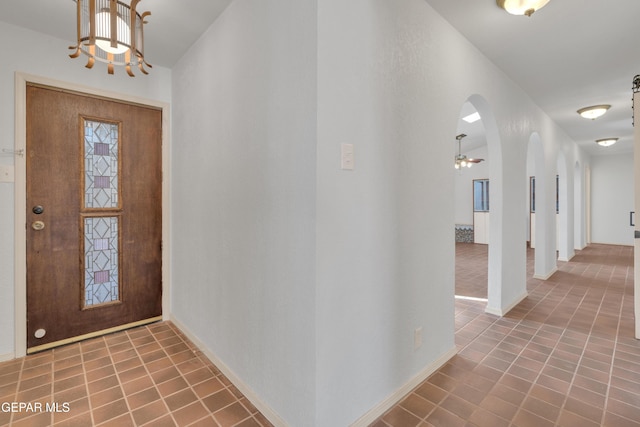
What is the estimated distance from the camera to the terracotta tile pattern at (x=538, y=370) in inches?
66.8

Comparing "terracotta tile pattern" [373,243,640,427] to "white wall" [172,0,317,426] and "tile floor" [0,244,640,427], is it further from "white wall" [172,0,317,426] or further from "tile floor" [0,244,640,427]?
"white wall" [172,0,317,426]

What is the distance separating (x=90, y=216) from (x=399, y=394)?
9.15ft

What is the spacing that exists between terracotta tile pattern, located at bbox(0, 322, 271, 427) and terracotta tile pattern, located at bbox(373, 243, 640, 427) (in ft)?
3.44

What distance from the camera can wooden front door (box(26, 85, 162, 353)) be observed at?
2.40m

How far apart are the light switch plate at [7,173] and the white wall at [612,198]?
11.7 metres

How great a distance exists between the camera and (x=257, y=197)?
5.82 feet

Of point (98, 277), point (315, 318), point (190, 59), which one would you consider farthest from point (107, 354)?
point (190, 59)

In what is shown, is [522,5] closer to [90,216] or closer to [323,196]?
[323,196]

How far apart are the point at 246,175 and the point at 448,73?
66.1 inches

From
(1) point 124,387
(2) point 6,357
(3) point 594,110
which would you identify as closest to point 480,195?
(3) point 594,110

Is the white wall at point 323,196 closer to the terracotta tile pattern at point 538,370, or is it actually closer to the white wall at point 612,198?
the terracotta tile pattern at point 538,370

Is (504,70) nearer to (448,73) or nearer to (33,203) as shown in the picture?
(448,73)

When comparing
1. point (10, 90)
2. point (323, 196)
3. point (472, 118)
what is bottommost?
point (323, 196)

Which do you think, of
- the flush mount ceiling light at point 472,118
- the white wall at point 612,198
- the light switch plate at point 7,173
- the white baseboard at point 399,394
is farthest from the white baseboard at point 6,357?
the white wall at point 612,198
